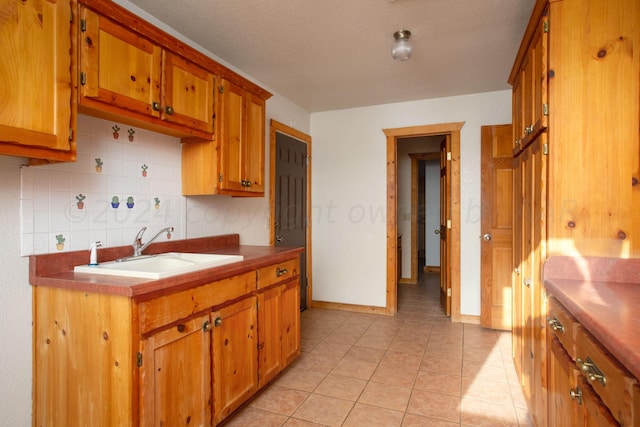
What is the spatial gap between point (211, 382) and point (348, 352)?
146cm

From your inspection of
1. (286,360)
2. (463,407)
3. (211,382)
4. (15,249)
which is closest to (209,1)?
(15,249)

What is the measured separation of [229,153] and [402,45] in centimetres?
136

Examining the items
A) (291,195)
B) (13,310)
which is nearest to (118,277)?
(13,310)

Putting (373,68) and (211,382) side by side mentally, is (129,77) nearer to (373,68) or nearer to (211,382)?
(211,382)

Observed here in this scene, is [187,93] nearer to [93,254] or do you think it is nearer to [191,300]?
[93,254]

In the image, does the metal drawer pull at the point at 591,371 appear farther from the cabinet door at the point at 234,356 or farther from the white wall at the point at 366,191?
the white wall at the point at 366,191

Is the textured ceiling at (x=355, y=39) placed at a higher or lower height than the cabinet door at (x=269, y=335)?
higher

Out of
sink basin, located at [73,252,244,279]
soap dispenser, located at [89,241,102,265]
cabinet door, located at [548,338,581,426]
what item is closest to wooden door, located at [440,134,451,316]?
cabinet door, located at [548,338,581,426]

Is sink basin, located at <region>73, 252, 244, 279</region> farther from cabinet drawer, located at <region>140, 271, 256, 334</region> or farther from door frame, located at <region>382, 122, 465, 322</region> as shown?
door frame, located at <region>382, 122, 465, 322</region>

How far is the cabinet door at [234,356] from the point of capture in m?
1.87

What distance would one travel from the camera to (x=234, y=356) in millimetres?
2000

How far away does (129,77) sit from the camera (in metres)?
Answer: 1.70

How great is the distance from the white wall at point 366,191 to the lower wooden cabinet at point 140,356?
2353 mm

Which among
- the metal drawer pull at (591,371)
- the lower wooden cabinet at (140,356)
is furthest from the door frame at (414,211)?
the metal drawer pull at (591,371)
